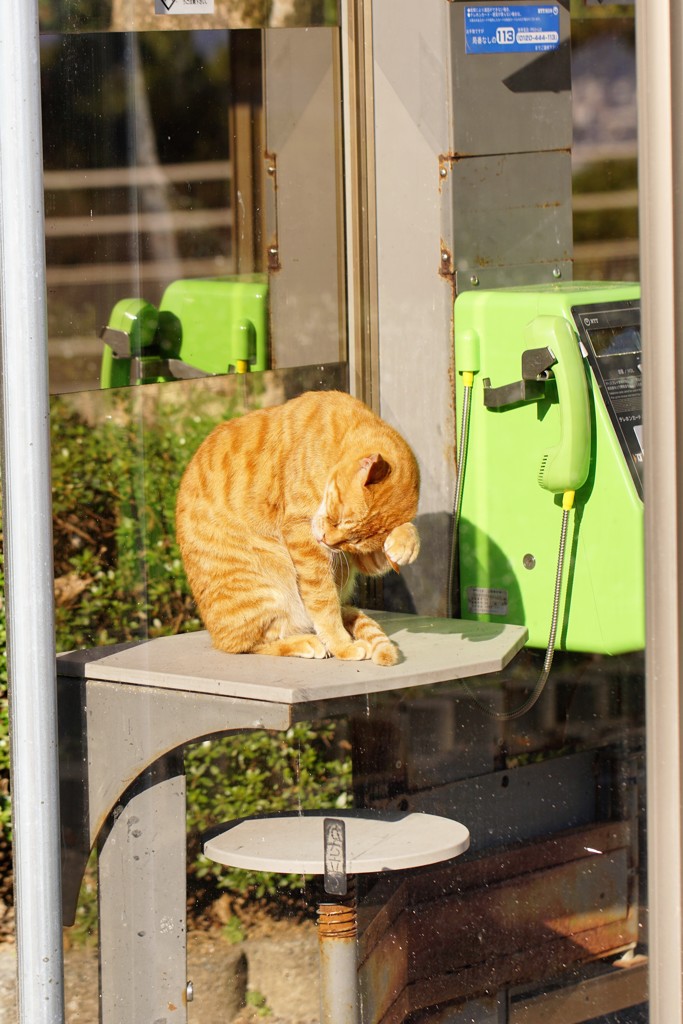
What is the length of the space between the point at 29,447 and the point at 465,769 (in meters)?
1.01

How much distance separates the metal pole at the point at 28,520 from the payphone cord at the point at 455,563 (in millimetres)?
724

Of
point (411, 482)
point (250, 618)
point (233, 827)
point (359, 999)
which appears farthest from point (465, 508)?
point (359, 999)

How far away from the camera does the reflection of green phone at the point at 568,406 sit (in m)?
2.10

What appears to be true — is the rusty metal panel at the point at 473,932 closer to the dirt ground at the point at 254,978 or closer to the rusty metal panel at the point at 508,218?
the dirt ground at the point at 254,978

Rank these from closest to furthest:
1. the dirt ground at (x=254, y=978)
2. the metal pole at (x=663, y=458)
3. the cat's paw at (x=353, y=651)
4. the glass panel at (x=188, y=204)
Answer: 1. the metal pole at (x=663, y=458)
2. the glass panel at (x=188, y=204)
3. the cat's paw at (x=353, y=651)
4. the dirt ground at (x=254, y=978)

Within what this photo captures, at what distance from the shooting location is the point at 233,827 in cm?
225

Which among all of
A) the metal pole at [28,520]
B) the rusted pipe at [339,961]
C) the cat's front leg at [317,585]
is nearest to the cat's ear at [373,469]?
the cat's front leg at [317,585]

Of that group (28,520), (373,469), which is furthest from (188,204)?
(28,520)

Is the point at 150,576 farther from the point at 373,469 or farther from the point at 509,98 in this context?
the point at 509,98

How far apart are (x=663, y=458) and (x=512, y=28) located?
39.2 inches

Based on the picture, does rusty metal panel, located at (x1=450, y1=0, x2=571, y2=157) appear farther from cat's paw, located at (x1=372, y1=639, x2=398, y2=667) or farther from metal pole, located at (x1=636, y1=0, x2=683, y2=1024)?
cat's paw, located at (x1=372, y1=639, x2=398, y2=667)


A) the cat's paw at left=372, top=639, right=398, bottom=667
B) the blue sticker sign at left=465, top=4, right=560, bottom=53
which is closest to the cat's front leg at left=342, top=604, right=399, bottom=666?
the cat's paw at left=372, top=639, right=398, bottom=667

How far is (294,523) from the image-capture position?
7.36 feet

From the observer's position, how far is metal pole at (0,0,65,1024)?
1888mm
